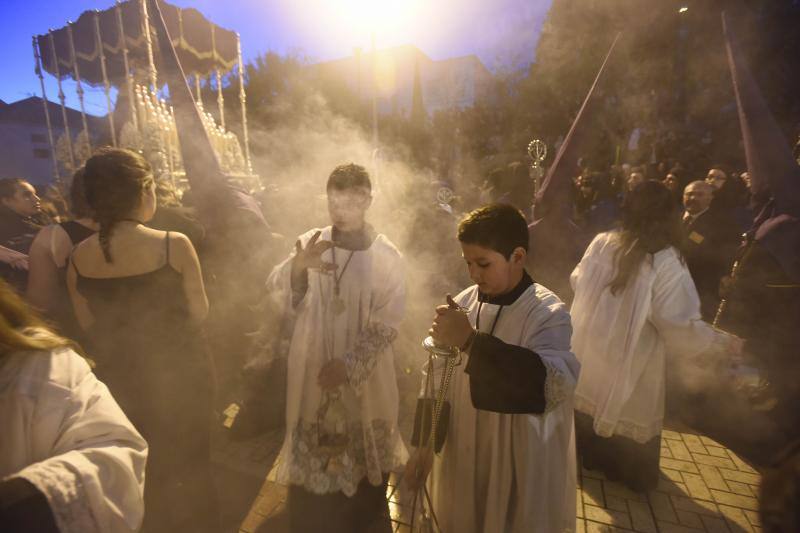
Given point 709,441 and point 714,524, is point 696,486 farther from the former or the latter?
point 709,441

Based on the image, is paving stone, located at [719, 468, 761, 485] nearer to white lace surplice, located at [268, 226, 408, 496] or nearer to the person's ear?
white lace surplice, located at [268, 226, 408, 496]

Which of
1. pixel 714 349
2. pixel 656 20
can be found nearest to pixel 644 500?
pixel 714 349

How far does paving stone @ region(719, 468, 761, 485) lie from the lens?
3232 millimetres

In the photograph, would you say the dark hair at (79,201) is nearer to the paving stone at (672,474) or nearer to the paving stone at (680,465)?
the paving stone at (672,474)

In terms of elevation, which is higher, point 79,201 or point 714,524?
point 79,201

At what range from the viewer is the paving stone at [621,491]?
10.1 ft

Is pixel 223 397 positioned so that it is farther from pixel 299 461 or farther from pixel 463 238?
pixel 463 238

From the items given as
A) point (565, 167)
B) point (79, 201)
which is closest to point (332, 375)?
point (79, 201)

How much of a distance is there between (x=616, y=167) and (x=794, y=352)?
7289 mm

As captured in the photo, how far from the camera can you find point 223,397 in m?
4.32

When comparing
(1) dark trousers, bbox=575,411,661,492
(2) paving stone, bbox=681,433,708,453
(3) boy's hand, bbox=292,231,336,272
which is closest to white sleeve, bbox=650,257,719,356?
(1) dark trousers, bbox=575,411,661,492

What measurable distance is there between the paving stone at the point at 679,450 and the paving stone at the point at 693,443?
2.2 inches

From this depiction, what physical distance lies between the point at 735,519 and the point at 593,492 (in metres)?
0.94

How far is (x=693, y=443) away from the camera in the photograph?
3773mm
